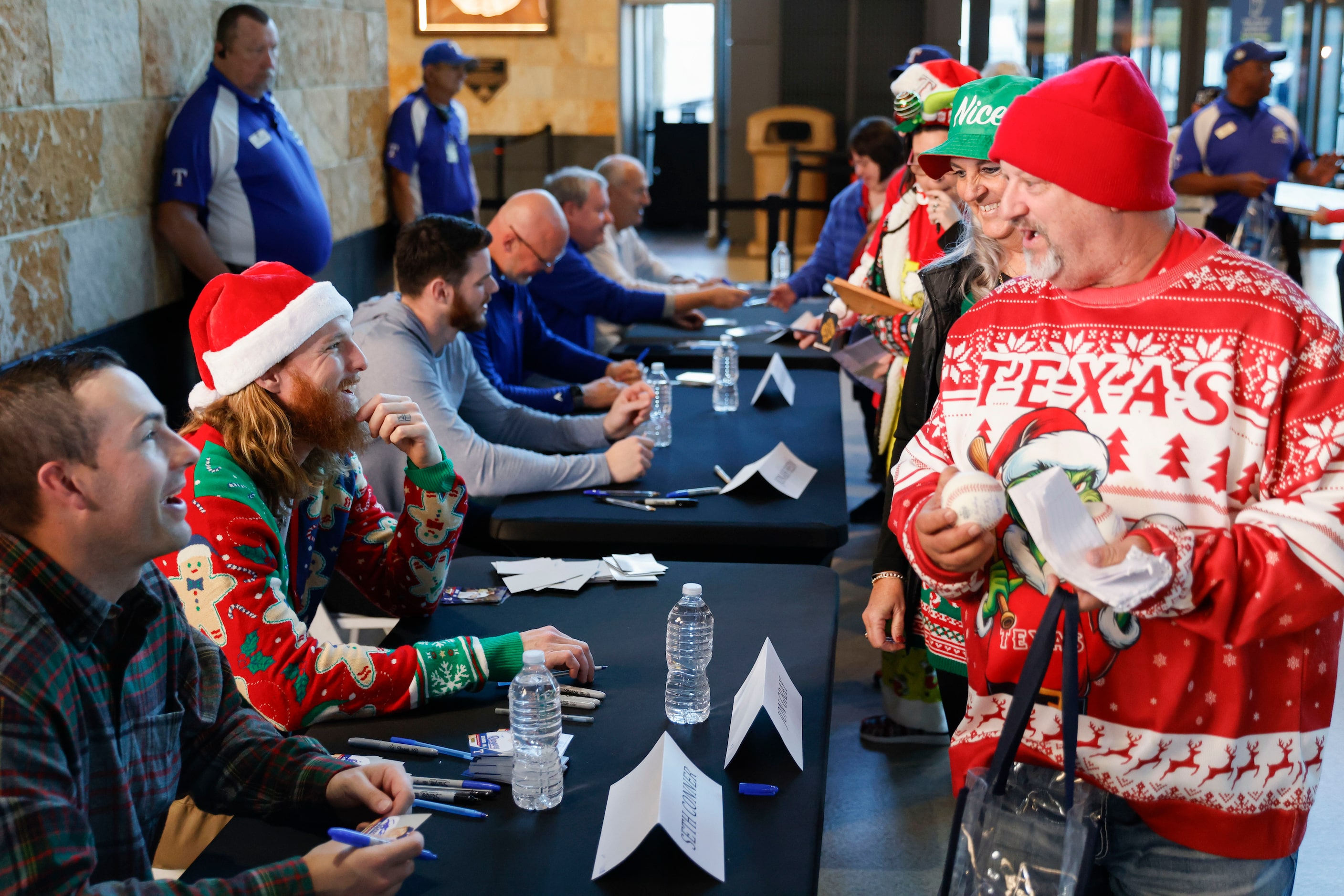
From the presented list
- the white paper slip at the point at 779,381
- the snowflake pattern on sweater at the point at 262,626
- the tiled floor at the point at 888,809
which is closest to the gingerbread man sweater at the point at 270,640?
the snowflake pattern on sweater at the point at 262,626

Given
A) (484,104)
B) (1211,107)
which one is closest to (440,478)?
(1211,107)

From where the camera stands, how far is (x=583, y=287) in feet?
14.6

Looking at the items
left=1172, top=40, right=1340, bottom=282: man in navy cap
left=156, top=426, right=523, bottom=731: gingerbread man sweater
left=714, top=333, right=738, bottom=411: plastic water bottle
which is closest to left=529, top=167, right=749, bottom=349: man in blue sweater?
left=714, top=333, right=738, bottom=411: plastic water bottle

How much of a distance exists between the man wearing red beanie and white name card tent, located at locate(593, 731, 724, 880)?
0.35m

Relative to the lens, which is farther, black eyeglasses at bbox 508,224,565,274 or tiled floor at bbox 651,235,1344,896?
black eyeglasses at bbox 508,224,565,274

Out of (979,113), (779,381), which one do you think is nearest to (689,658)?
(979,113)

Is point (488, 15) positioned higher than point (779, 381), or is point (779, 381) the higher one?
point (488, 15)

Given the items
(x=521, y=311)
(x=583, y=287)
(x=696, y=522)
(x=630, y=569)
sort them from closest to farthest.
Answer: (x=630, y=569), (x=696, y=522), (x=521, y=311), (x=583, y=287)

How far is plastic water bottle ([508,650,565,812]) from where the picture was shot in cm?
144

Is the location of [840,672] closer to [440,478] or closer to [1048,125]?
[440,478]

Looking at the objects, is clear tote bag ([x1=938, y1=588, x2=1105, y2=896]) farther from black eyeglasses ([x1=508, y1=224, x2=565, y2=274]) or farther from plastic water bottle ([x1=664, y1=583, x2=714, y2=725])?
black eyeglasses ([x1=508, y1=224, x2=565, y2=274])

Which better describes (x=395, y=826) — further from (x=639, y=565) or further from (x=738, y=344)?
(x=738, y=344)

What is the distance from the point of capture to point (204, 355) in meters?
1.93

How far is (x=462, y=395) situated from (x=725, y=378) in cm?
86
